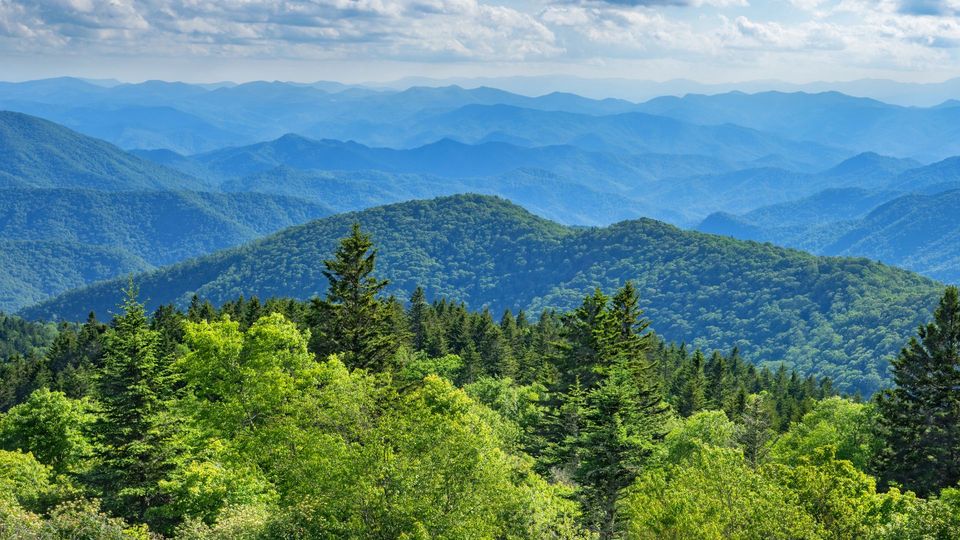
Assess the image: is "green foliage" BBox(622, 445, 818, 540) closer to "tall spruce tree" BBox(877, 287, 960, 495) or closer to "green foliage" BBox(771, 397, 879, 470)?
"green foliage" BBox(771, 397, 879, 470)

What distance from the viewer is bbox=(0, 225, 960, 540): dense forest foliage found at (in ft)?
91.1

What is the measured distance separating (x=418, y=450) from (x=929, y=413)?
33338 millimetres

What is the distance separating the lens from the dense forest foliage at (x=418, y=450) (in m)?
27.8

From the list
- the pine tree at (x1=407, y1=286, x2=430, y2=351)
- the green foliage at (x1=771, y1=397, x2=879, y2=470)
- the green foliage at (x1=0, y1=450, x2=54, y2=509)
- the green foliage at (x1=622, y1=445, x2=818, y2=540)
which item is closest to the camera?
the green foliage at (x1=622, y1=445, x2=818, y2=540)

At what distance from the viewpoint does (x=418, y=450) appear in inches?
1136

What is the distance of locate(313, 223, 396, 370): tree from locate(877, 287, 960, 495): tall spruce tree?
30356mm

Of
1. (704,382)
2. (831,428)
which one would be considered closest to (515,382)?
(704,382)

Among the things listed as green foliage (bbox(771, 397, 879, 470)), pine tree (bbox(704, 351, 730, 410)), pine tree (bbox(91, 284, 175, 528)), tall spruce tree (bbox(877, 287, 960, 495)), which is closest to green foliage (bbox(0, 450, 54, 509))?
pine tree (bbox(91, 284, 175, 528))

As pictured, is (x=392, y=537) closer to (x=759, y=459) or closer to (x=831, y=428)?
(x=759, y=459)

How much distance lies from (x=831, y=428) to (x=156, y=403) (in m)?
41.6

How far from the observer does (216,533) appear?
28.2m

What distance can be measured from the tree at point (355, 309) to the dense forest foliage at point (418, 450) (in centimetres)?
14

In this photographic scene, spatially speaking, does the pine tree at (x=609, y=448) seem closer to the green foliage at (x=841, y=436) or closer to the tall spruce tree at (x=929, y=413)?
the green foliage at (x=841, y=436)

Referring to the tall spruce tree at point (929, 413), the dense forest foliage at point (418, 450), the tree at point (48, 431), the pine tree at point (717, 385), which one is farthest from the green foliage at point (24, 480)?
the pine tree at point (717, 385)
